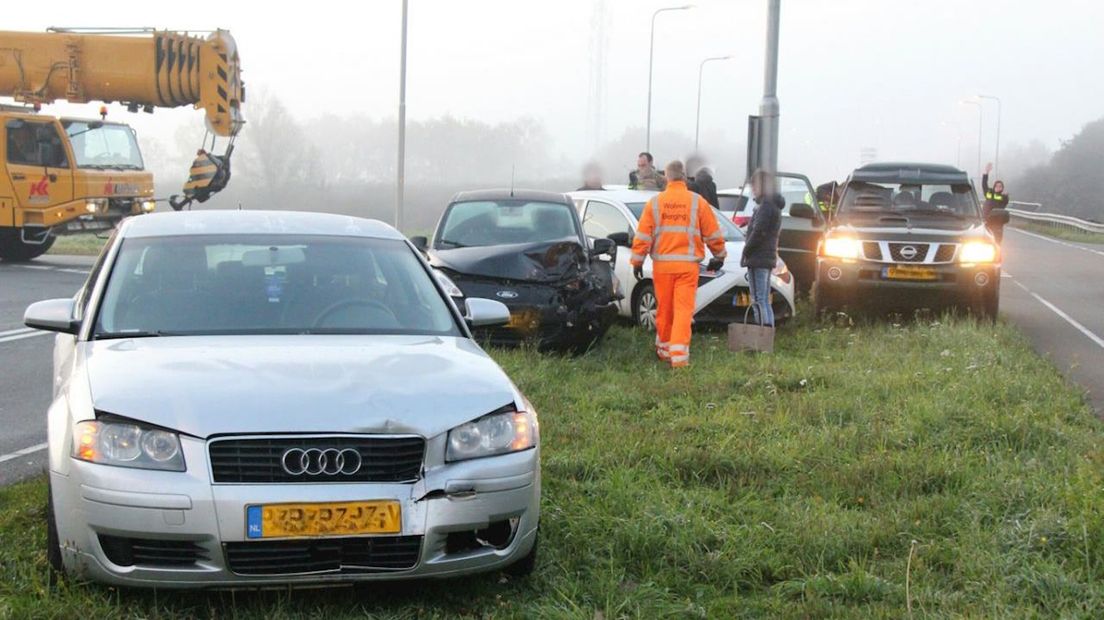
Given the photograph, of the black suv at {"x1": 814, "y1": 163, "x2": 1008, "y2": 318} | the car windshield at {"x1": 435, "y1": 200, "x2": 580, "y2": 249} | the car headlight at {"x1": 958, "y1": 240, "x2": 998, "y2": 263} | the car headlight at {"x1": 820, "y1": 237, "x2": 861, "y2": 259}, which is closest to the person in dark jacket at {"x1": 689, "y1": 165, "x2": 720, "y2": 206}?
the black suv at {"x1": 814, "y1": 163, "x2": 1008, "y2": 318}

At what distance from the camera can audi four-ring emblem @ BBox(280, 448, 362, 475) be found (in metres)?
4.37

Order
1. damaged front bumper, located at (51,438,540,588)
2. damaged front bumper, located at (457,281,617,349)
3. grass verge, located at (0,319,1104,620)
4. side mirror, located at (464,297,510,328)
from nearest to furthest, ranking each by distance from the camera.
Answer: damaged front bumper, located at (51,438,540,588) < grass verge, located at (0,319,1104,620) < side mirror, located at (464,297,510,328) < damaged front bumper, located at (457,281,617,349)

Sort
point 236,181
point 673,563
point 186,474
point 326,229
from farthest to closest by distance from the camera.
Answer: point 236,181
point 326,229
point 673,563
point 186,474

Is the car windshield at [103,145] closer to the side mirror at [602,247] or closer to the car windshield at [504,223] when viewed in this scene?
the car windshield at [504,223]

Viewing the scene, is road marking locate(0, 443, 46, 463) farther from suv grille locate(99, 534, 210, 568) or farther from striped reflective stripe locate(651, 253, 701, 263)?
striped reflective stripe locate(651, 253, 701, 263)

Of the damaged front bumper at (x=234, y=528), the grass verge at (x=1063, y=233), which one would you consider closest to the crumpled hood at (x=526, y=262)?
the damaged front bumper at (x=234, y=528)

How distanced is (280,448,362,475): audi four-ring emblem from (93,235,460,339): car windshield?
1.16 meters

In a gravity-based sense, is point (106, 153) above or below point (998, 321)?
above

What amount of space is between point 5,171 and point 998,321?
49.0 feet

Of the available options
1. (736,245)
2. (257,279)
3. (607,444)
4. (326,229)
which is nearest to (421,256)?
(326,229)

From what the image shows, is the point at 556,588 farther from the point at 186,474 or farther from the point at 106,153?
the point at 106,153

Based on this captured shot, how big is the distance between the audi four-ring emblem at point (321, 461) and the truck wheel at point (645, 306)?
9.26m

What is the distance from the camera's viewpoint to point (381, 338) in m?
5.47

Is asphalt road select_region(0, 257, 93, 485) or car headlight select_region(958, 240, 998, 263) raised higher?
car headlight select_region(958, 240, 998, 263)
